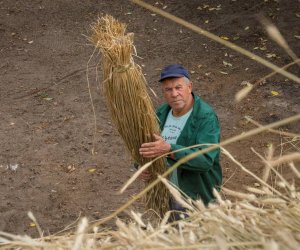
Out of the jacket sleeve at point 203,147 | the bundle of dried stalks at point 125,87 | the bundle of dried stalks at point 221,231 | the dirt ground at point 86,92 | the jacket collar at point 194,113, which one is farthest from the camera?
the dirt ground at point 86,92

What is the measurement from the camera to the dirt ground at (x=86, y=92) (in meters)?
5.15

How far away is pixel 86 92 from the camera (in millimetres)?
6781

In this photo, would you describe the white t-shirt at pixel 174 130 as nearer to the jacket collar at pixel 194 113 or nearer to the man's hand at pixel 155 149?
the jacket collar at pixel 194 113

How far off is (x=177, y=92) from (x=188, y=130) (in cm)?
21

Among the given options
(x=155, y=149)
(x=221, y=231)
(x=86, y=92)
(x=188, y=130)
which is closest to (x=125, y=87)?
(x=155, y=149)

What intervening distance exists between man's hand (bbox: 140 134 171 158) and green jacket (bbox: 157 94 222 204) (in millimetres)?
41

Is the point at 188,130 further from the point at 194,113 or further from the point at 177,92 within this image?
the point at 177,92

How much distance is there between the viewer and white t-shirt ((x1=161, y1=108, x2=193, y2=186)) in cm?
336

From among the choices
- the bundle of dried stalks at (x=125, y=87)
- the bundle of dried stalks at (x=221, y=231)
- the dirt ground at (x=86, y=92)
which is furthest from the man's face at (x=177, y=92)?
the bundle of dried stalks at (x=221, y=231)

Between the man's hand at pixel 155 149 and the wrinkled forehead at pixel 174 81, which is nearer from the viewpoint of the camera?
the man's hand at pixel 155 149

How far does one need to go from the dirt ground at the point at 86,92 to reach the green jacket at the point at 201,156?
755mm

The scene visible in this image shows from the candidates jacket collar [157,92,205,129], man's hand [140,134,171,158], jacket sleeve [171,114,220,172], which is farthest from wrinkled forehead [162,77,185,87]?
man's hand [140,134,171,158]

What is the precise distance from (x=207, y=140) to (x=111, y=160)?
2454mm

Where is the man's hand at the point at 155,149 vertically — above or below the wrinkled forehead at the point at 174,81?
below
